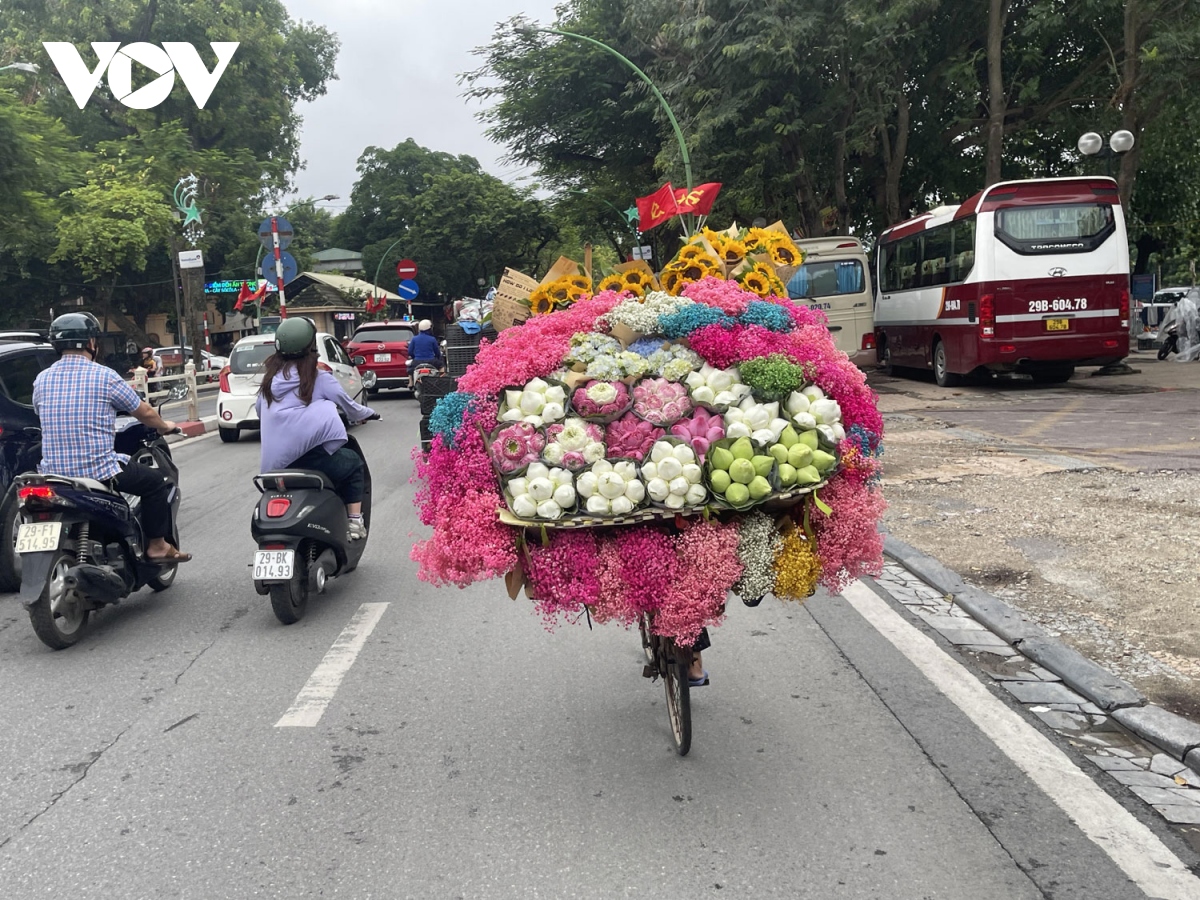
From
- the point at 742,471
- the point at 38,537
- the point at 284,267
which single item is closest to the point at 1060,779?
the point at 742,471

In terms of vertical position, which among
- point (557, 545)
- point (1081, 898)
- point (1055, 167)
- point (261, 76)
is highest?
point (261, 76)

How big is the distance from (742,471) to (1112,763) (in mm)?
1801

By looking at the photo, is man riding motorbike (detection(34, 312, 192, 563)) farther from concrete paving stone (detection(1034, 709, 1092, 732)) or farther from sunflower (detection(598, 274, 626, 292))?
concrete paving stone (detection(1034, 709, 1092, 732))

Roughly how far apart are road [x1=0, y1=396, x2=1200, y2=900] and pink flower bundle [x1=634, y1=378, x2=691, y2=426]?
4.32ft

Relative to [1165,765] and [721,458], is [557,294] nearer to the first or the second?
[721,458]

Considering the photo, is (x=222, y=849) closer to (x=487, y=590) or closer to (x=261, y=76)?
(x=487, y=590)

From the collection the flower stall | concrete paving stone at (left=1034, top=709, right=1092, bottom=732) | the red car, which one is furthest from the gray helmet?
the red car

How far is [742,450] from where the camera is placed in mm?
3762

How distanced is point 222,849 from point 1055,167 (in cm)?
2784

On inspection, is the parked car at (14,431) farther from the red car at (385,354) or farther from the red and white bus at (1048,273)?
the red car at (385,354)

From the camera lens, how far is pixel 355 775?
4098mm

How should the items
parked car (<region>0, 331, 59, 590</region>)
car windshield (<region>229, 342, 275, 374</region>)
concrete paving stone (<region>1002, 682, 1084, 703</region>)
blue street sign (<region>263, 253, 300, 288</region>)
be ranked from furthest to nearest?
blue street sign (<region>263, 253, 300, 288</region>) < car windshield (<region>229, 342, 275, 374</region>) < parked car (<region>0, 331, 59, 590</region>) < concrete paving stone (<region>1002, 682, 1084, 703</region>)

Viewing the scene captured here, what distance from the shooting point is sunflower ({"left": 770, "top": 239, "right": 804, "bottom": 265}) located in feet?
15.9

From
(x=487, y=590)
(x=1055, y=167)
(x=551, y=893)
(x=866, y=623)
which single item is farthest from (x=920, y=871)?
(x=1055, y=167)
